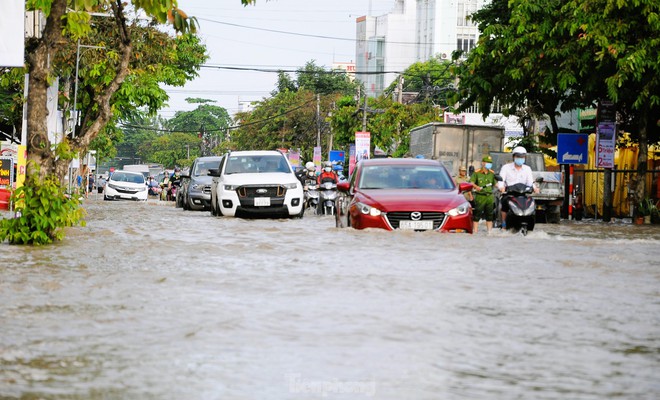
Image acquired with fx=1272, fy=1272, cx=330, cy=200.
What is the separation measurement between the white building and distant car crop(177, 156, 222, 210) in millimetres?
86079

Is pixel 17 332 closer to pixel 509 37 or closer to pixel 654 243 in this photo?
pixel 654 243

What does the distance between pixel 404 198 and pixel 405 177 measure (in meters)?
1.50

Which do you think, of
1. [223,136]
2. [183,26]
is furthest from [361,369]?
[223,136]

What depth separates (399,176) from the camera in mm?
20453

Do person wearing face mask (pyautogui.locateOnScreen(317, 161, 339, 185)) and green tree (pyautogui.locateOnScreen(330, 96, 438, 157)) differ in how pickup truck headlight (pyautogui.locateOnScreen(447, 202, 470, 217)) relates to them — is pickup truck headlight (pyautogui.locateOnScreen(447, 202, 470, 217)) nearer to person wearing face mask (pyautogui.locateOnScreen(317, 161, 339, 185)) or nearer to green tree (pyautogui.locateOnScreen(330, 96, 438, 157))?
person wearing face mask (pyautogui.locateOnScreen(317, 161, 339, 185))

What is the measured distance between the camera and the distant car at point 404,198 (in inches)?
733

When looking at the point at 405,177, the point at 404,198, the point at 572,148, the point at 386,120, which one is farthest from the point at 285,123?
the point at 404,198

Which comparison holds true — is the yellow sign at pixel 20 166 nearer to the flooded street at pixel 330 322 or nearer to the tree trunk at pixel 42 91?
the tree trunk at pixel 42 91

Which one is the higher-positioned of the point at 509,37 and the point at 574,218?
the point at 509,37

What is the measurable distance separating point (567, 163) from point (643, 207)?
2710 mm

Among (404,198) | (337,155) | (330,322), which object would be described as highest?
(337,155)

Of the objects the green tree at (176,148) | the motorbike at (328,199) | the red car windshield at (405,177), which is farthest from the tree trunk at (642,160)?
the green tree at (176,148)

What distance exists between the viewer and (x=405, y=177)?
67.0ft

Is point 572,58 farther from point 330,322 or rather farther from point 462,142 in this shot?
point 330,322
